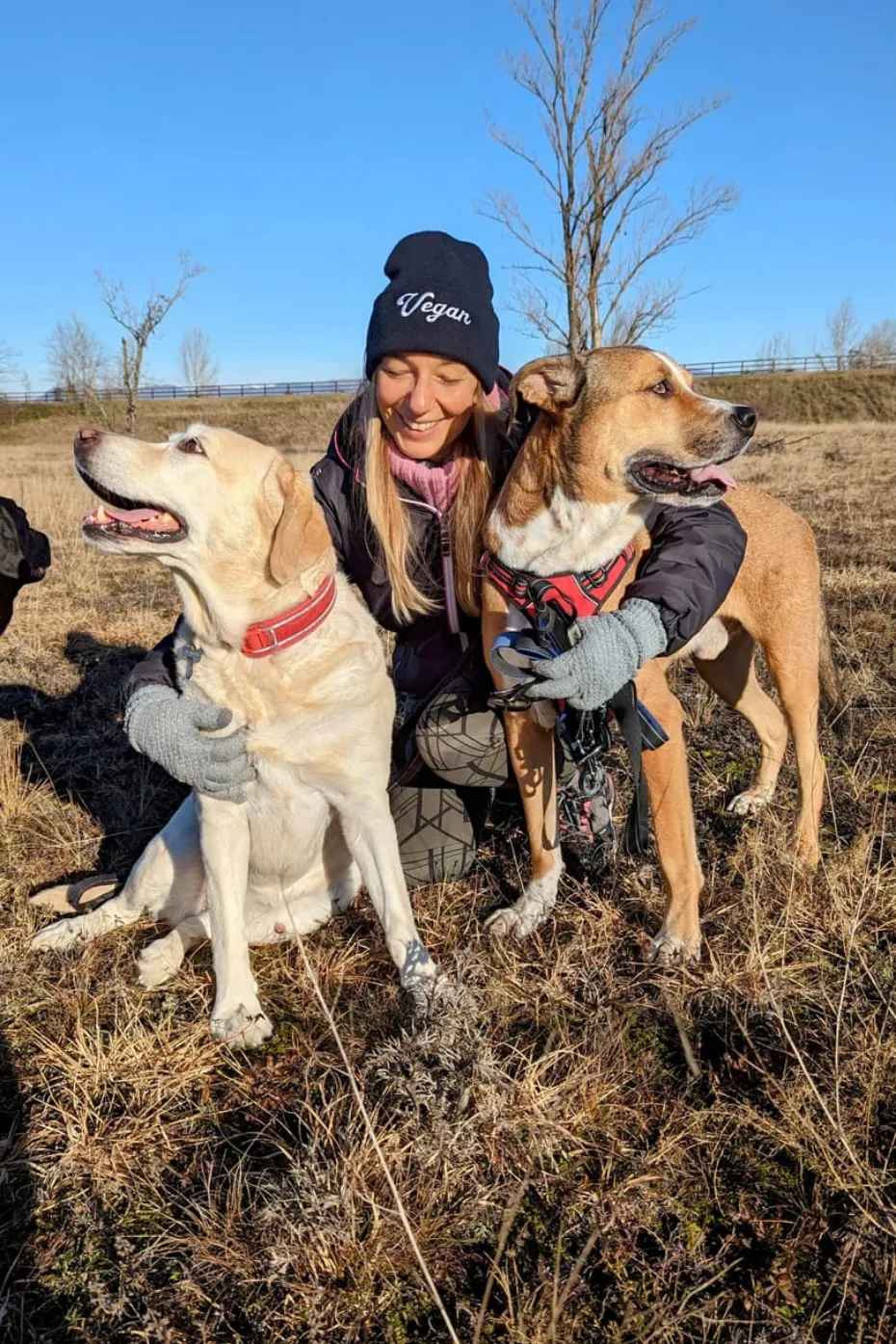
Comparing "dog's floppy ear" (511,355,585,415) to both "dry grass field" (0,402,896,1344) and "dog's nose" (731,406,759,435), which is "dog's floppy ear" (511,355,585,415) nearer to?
"dog's nose" (731,406,759,435)

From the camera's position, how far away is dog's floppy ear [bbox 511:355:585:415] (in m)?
2.94

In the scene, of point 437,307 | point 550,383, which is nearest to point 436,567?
point 550,383

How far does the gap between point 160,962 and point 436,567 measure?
5.54 ft

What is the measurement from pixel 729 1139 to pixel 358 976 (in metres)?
1.16

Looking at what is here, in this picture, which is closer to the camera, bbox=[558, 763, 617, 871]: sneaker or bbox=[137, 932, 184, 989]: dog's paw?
bbox=[137, 932, 184, 989]: dog's paw

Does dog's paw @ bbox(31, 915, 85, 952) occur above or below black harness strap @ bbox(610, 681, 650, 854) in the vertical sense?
below

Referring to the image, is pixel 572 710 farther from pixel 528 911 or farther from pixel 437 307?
pixel 437 307

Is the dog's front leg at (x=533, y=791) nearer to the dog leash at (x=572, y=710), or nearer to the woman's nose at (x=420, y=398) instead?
the dog leash at (x=572, y=710)

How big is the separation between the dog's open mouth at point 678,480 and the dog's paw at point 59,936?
7.69ft

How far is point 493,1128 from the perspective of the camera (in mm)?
1930

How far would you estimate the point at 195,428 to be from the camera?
8.21 ft

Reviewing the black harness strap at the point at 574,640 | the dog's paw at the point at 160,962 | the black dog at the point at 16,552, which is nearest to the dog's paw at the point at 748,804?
the black harness strap at the point at 574,640

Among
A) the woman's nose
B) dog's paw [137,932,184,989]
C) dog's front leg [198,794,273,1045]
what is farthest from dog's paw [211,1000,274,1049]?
the woman's nose

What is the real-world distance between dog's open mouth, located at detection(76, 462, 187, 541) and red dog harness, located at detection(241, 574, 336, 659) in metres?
0.34
